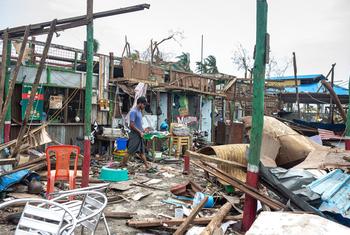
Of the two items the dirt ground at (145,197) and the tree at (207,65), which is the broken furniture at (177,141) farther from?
the tree at (207,65)

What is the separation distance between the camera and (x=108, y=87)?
12.0 metres

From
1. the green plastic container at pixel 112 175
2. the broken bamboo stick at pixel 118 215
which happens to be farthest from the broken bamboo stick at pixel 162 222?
the green plastic container at pixel 112 175

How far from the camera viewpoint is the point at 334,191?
4570 millimetres

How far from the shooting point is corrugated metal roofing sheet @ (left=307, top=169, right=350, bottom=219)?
4.34m

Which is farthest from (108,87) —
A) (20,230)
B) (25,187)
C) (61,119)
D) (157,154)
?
(20,230)

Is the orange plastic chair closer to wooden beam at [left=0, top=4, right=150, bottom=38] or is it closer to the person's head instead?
wooden beam at [left=0, top=4, right=150, bottom=38]

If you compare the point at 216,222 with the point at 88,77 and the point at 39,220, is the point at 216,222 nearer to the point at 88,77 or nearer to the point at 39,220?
the point at 39,220

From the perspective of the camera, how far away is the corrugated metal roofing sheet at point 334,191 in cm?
434

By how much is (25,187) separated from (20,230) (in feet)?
12.6

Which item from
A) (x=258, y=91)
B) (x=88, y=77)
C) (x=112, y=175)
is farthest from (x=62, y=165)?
(x=258, y=91)

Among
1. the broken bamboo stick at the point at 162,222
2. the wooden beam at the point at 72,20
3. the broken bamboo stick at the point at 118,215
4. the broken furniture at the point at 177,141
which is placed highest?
the wooden beam at the point at 72,20

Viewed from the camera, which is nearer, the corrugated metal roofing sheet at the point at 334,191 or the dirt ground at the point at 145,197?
the corrugated metal roofing sheet at the point at 334,191

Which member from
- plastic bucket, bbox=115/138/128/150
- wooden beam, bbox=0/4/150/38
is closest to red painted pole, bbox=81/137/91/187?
wooden beam, bbox=0/4/150/38

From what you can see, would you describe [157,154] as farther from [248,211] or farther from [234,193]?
[248,211]
